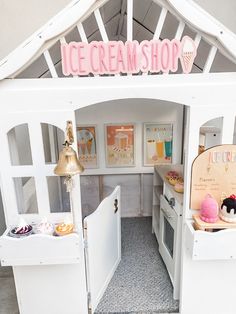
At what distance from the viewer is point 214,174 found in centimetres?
159

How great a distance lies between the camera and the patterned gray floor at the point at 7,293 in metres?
1.97

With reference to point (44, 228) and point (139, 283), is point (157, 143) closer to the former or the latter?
point (139, 283)

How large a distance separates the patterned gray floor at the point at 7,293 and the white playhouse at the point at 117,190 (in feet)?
0.75

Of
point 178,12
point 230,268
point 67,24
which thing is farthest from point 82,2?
point 230,268

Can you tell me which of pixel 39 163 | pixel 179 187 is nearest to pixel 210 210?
pixel 179 187

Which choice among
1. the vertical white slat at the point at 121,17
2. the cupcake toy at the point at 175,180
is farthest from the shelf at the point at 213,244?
the vertical white slat at the point at 121,17

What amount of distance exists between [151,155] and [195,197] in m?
1.39

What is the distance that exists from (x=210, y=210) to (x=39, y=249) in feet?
3.60

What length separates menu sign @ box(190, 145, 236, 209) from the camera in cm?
155

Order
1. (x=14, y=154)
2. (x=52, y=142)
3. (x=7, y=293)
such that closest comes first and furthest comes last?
(x=14, y=154) → (x=7, y=293) → (x=52, y=142)

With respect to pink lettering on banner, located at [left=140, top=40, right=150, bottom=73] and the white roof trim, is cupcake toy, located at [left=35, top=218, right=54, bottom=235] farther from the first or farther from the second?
the white roof trim

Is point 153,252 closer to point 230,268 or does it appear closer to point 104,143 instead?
point 230,268

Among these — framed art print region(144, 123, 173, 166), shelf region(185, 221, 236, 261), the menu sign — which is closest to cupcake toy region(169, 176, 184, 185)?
the menu sign

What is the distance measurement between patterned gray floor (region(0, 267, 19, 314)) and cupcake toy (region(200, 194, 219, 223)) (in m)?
1.66
